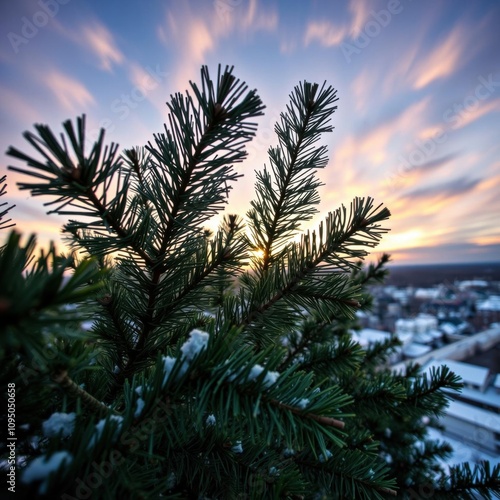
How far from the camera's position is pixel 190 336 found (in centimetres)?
50

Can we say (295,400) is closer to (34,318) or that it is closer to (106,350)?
(34,318)

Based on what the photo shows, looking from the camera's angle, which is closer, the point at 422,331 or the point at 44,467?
the point at 44,467

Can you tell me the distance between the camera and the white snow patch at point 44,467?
0.96ft

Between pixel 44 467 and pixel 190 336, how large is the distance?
26 centimetres

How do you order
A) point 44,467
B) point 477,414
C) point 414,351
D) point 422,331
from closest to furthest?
1. point 44,467
2. point 477,414
3. point 414,351
4. point 422,331

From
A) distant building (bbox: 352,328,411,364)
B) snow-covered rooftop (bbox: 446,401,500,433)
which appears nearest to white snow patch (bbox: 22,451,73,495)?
distant building (bbox: 352,328,411,364)

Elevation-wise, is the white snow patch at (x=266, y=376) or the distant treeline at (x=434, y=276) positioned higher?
the distant treeline at (x=434, y=276)

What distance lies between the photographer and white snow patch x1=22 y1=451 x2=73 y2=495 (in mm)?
292

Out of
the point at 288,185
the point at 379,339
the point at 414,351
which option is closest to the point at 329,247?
the point at 288,185

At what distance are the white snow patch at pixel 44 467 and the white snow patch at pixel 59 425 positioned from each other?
72 mm

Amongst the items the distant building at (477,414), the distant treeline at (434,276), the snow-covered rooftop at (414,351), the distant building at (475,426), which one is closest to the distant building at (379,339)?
the snow-covered rooftop at (414,351)

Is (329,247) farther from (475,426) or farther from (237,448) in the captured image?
(475,426)

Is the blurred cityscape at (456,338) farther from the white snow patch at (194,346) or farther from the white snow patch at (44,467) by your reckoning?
the white snow patch at (44,467)

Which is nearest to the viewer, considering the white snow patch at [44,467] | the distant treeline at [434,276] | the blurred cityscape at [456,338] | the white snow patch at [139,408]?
the white snow patch at [44,467]
